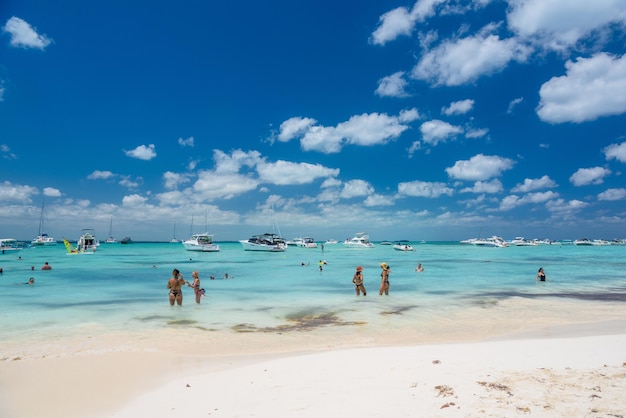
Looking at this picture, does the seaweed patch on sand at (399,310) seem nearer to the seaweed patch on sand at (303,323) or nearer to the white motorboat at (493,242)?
the seaweed patch on sand at (303,323)

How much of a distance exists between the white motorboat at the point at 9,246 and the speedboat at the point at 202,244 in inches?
1571

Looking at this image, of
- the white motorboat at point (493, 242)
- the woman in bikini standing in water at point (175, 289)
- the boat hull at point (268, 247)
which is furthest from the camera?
the white motorboat at point (493, 242)

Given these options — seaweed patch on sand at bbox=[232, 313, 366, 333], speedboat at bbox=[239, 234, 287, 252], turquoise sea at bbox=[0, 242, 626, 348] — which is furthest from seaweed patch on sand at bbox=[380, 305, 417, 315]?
speedboat at bbox=[239, 234, 287, 252]

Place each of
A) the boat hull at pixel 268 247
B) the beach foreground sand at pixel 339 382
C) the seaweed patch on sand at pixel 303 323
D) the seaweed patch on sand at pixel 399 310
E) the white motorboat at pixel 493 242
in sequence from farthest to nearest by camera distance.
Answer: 1. the white motorboat at pixel 493 242
2. the boat hull at pixel 268 247
3. the seaweed patch on sand at pixel 399 310
4. the seaweed patch on sand at pixel 303 323
5. the beach foreground sand at pixel 339 382

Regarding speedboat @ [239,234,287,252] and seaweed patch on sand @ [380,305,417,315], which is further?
speedboat @ [239,234,287,252]

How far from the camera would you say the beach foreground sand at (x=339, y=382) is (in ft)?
22.2

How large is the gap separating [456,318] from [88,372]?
13965mm

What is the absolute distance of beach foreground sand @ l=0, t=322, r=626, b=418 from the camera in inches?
267

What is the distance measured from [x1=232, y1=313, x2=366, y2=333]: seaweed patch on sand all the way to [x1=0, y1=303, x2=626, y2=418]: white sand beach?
155 centimetres

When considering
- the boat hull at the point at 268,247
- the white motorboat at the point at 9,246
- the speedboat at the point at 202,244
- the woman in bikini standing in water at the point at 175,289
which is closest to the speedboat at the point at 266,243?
the boat hull at the point at 268,247

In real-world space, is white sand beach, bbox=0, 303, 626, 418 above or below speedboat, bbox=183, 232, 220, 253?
below

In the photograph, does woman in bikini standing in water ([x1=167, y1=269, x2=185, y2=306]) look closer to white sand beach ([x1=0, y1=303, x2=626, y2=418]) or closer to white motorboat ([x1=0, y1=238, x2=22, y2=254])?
white sand beach ([x1=0, y1=303, x2=626, y2=418])

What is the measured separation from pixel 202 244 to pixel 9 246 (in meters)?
46.5

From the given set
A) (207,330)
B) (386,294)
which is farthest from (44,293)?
(386,294)
